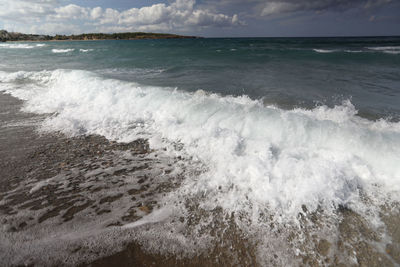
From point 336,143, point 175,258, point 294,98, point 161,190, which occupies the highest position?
point 294,98

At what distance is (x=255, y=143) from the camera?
181 inches

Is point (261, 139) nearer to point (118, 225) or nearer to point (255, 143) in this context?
point (255, 143)

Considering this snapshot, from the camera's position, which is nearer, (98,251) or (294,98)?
(98,251)

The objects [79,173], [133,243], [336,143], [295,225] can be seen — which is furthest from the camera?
[336,143]

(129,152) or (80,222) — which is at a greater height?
(129,152)

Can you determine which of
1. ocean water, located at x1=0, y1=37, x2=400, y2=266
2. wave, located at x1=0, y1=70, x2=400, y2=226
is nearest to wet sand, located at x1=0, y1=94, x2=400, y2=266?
ocean water, located at x1=0, y1=37, x2=400, y2=266

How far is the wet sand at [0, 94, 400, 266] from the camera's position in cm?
242

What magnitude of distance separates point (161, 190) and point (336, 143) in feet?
13.8

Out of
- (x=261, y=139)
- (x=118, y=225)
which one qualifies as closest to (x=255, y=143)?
(x=261, y=139)

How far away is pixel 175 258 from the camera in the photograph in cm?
243

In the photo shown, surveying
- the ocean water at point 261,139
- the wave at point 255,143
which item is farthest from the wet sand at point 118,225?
the wave at point 255,143

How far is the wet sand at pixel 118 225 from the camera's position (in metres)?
2.42

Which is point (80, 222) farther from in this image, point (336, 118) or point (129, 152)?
point (336, 118)

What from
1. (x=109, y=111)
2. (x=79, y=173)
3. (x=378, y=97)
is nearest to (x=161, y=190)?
(x=79, y=173)
